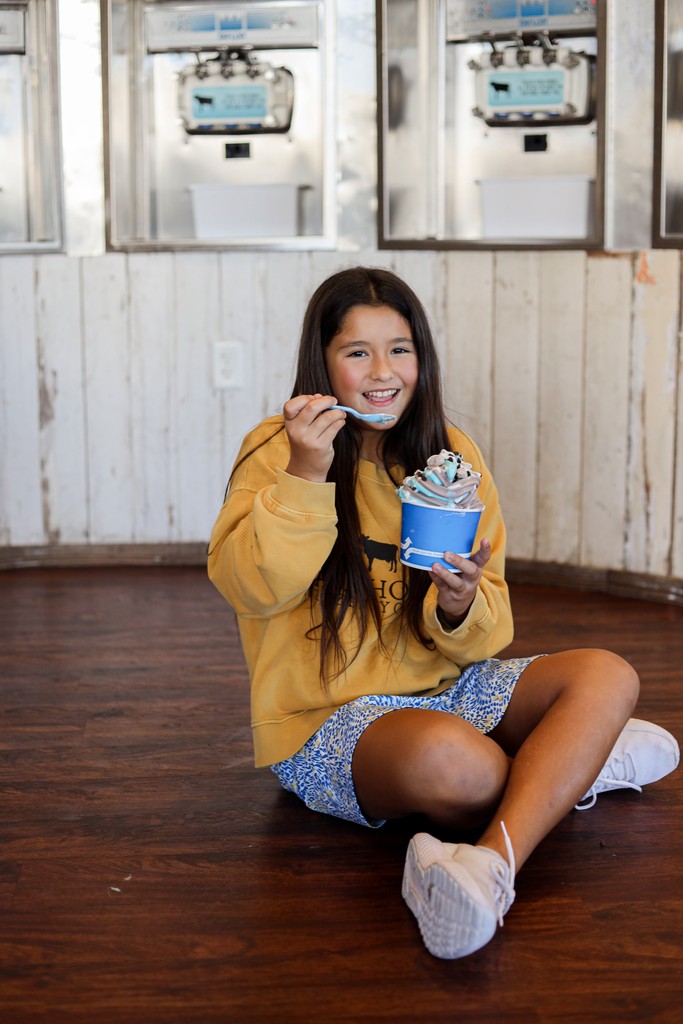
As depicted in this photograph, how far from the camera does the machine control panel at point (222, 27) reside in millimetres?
3447

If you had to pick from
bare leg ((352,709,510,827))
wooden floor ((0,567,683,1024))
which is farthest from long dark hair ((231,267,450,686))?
wooden floor ((0,567,683,1024))

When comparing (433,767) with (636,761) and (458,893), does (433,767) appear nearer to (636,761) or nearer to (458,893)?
(458,893)

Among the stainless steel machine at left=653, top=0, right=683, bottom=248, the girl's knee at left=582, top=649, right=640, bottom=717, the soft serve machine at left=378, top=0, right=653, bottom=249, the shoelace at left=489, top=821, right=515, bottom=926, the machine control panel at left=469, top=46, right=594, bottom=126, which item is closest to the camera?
the shoelace at left=489, top=821, right=515, bottom=926

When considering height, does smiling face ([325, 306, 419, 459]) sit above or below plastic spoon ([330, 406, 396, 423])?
above

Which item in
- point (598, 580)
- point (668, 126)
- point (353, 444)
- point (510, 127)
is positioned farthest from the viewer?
point (510, 127)

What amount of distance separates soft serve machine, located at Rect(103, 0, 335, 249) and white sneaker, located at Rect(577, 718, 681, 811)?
1968mm

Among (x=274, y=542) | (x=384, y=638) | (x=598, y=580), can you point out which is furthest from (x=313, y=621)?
(x=598, y=580)

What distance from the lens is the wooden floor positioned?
4.35 ft

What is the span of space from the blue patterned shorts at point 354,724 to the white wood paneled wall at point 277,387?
1499 mm

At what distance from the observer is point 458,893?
4.52 ft

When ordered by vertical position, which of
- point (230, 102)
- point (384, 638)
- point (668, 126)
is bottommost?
point (384, 638)

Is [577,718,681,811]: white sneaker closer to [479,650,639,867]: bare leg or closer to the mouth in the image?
[479,650,639,867]: bare leg

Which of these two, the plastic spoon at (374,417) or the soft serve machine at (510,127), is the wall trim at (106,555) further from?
the plastic spoon at (374,417)

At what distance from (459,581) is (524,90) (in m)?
2.14
